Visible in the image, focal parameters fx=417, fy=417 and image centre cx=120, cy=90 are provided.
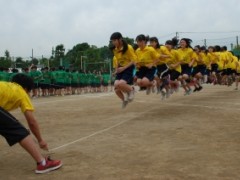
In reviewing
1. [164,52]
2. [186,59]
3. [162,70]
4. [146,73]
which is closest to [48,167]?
[146,73]

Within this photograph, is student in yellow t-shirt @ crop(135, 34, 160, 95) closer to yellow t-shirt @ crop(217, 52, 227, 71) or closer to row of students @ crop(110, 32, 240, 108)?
row of students @ crop(110, 32, 240, 108)

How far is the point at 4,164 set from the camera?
5.50 m

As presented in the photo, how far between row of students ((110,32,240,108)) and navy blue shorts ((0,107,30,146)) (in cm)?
521

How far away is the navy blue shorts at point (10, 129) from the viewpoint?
4.79m

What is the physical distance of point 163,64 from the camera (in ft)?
44.4

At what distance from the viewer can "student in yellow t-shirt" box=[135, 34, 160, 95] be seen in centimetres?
1194

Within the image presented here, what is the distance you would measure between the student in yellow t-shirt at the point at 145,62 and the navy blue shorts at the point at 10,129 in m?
7.21

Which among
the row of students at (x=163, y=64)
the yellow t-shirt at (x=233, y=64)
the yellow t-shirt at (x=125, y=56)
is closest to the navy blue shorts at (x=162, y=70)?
the row of students at (x=163, y=64)

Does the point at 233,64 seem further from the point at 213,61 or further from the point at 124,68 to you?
the point at 124,68

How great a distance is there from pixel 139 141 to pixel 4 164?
7.27ft

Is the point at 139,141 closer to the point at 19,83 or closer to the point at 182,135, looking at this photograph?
the point at 182,135

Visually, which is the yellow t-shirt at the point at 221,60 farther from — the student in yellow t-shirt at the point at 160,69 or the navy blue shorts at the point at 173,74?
the student in yellow t-shirt at the point at 160,69

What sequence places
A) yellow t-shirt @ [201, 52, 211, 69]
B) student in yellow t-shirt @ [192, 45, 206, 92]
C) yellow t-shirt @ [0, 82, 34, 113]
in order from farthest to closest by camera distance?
1. yellow t-shirt @ [201, 52, 211, 69]
2. student in yellow t-shirt @ [192, 45, 206, 92]
3. yellow t-shirt @ [0, 82, 34, 113]

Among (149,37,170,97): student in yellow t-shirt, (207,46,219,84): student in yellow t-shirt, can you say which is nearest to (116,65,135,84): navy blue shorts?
(149,37,170,97): student in yellow t-shirt
